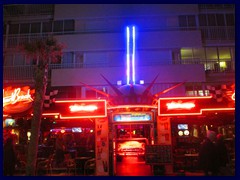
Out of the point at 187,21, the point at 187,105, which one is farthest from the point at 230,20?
the point at 187,105

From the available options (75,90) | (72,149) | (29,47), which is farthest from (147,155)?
(75,90)

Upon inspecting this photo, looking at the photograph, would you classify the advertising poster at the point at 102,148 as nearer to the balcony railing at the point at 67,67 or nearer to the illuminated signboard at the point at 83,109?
the illuminated signboard at the point at 83,109

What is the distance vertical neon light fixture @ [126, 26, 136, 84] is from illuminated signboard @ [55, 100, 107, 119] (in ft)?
7.67

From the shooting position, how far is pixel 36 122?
11.6m

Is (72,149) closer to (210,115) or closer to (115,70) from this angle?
(115,70)

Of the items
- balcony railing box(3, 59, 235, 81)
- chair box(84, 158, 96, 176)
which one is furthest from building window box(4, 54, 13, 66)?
chair box(84, 158, 96, 176)

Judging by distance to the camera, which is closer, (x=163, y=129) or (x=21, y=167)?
(x=21, y=167)

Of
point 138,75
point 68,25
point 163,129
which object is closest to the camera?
point 163,129

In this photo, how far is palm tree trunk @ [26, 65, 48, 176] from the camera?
36.4 ft

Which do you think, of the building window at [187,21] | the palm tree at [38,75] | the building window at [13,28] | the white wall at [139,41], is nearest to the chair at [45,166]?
the palm tree at [38,75]

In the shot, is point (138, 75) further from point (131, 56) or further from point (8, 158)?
point (8, 158)

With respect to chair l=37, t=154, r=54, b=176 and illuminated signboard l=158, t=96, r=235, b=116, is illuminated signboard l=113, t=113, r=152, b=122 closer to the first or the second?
illuminated signboard l=158, t=96, r=235, b=116

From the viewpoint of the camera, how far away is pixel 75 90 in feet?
68.7

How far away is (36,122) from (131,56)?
737 centimetres
